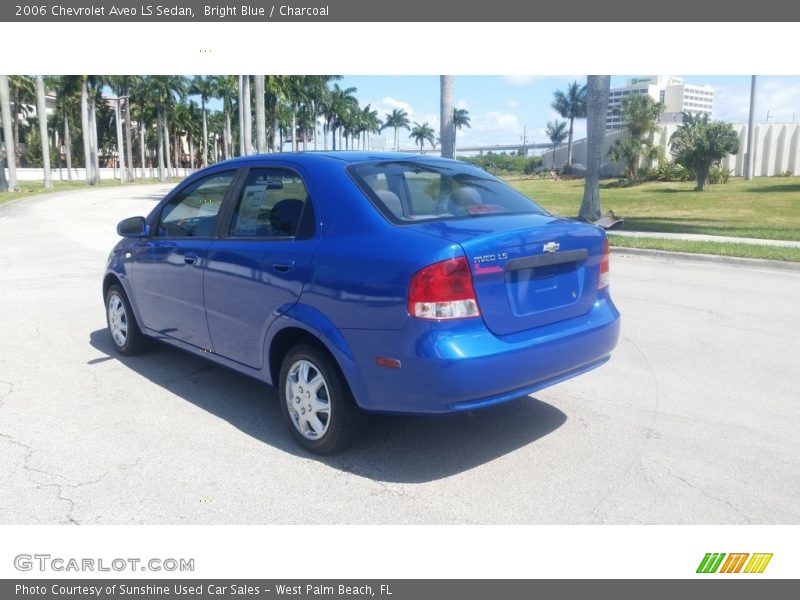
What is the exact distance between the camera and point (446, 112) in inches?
798

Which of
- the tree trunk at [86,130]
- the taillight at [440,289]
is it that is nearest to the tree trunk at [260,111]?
the tree trunk at [86,130]

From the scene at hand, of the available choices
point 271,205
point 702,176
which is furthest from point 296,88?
point 271,205

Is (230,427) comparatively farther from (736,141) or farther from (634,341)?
(736,141)

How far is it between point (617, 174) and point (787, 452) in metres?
58.4

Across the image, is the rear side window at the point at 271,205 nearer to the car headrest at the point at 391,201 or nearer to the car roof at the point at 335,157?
the car roof at the point at 335,157

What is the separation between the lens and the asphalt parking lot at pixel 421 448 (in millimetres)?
3619

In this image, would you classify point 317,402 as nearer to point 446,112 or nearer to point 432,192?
point 432,192

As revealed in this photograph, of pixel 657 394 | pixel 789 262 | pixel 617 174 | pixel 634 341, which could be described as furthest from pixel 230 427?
pixel 617 174

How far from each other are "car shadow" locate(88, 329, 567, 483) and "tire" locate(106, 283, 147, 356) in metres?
0.50

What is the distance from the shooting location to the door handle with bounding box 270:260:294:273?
167 inches

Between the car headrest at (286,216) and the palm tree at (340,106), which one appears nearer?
the car headrest at (286,216)

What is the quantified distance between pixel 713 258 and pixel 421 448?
9671 mm

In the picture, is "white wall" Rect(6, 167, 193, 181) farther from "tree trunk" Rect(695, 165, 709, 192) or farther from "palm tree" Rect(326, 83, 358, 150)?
"tree trunk" Rect(695, 165, 709, 192)

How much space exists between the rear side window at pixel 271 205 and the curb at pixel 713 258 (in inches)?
380
